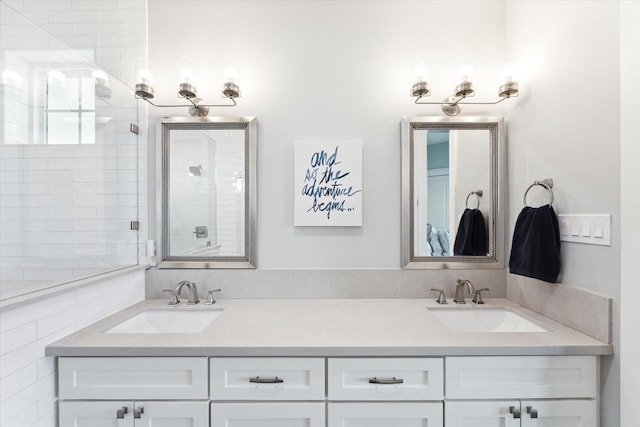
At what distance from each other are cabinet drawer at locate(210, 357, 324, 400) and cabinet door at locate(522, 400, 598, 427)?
0.76 metres

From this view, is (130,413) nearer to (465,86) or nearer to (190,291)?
(190,291)

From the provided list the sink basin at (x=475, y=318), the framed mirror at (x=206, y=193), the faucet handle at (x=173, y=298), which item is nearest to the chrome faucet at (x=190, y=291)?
the faucet handle at (x=173, y=298)

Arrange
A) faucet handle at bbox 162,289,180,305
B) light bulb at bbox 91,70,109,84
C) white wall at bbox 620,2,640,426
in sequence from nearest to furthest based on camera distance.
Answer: white wall at bbox 620,2,640,426
light bulb at bbox 91,70,109,84
faucet handle at bbox 162,289,180,305

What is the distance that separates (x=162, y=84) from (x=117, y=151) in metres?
0.44

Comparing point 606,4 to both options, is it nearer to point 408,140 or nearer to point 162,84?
point 408,140

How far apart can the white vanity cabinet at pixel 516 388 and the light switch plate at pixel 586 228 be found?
426mm

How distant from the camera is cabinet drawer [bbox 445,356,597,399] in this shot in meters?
1.13

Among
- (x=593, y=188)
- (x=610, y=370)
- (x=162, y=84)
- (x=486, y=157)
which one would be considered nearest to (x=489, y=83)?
(x=486, y=157)

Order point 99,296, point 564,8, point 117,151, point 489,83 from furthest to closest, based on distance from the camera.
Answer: point 489,83
point 117,151
point 99,296
point 564,8

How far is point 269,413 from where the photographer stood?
1133 millimetres

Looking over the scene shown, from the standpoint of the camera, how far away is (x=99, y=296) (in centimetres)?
143

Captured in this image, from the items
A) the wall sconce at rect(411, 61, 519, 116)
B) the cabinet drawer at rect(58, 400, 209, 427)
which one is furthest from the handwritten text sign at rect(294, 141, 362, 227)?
the cabinet drawer at rect(58, 400, 209, 427)

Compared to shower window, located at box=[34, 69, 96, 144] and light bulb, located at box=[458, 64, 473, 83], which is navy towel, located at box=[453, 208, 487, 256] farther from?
shower window, located at box=[34, 69, 96, 144]

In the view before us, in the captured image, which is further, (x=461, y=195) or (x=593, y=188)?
(x=461, y=195)
